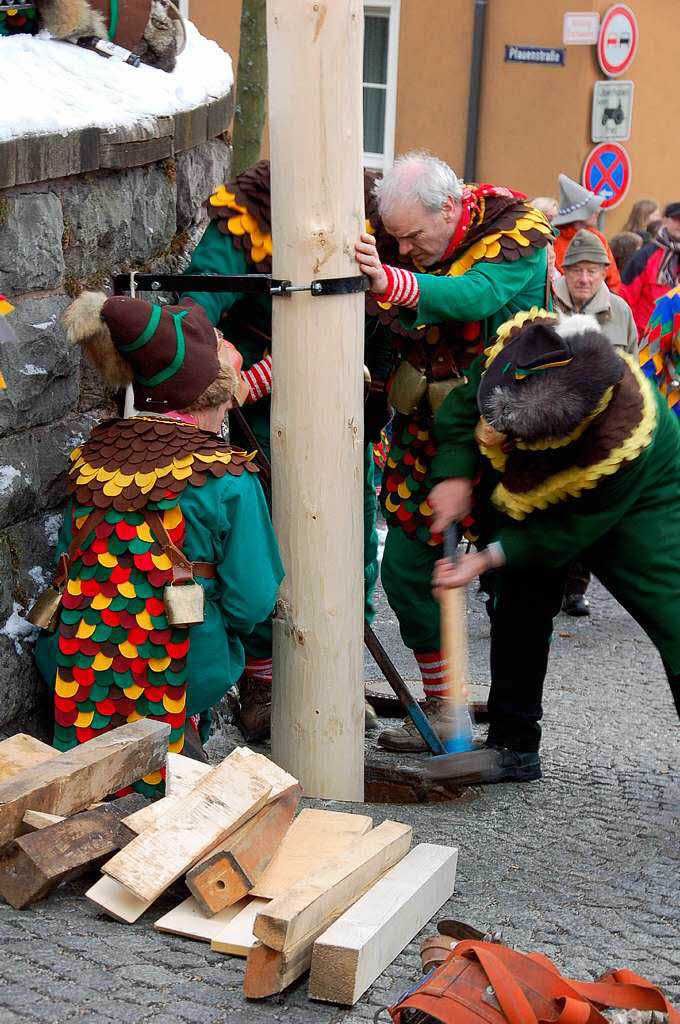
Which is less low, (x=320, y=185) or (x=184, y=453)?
(x=320, y=185)

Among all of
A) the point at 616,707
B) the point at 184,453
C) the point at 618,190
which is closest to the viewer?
the point at 184,453

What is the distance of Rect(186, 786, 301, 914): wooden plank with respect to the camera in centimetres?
306

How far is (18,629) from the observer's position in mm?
3795

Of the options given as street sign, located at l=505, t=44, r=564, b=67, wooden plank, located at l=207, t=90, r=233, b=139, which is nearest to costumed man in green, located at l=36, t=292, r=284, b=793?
wooden plank, located at l=207, t=90, r=233, b=139

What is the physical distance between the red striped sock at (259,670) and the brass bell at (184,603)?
4.02 feet

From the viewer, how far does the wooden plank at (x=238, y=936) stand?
296cm

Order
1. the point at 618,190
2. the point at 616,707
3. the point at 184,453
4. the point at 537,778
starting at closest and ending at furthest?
the point at 184,453 → the point at 537,778 → the point at 616,707 → the point at 618,190

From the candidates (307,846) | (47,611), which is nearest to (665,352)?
(47,611)

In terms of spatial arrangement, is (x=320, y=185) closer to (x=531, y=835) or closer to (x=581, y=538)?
(x=581, y=538)

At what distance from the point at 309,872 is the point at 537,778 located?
1767 mm

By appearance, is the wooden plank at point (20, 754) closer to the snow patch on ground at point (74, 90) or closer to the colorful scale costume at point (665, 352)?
the snow patch on ground at point (74, 90)

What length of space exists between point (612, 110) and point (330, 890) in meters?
13.6

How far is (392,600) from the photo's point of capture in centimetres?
505

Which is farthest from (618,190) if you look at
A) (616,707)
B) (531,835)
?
(531,835)
